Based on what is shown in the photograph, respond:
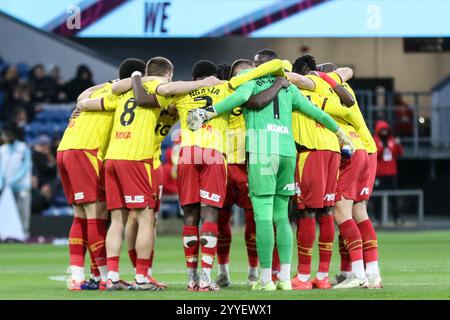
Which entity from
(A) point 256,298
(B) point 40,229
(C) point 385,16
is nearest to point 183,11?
(C) point 385,16

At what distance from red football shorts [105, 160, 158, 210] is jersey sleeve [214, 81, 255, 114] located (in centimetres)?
121

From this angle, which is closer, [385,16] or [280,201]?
[280,201]

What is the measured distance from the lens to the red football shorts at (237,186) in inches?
536

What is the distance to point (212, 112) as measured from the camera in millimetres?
12086

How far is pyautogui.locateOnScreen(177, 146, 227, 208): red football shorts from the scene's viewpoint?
12547 mm

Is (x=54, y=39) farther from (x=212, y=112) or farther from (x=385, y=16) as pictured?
(x=212, y=112)

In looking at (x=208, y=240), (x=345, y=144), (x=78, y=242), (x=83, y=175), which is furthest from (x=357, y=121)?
(x=78, y=242)

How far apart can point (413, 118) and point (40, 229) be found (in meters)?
10.6

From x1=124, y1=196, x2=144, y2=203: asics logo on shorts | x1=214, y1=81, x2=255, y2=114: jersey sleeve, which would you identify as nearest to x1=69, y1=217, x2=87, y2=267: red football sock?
x1=124, y1=196, x2=144, y2=203: asics logo on shorts

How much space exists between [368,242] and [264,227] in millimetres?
1345

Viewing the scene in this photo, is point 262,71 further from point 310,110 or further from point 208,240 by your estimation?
point 208,240

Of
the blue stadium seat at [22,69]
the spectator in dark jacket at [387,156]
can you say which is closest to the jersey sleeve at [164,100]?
the spectator in dark jacket at [387,156]

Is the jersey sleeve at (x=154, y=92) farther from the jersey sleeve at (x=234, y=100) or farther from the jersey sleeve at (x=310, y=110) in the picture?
the jersey sleeve at (x=310, y=110)
